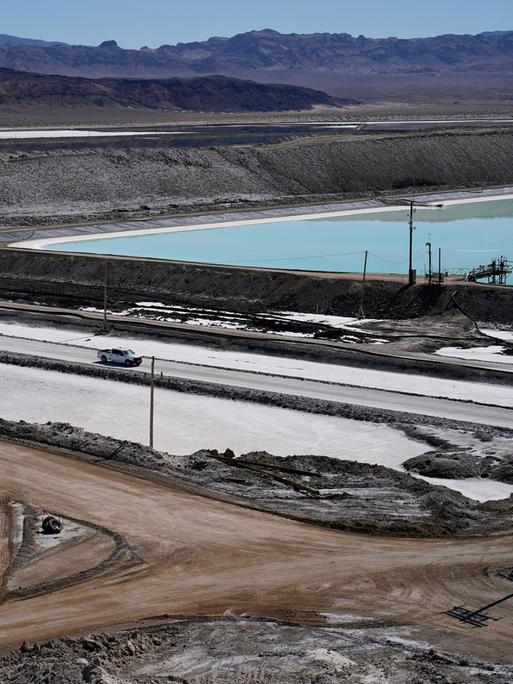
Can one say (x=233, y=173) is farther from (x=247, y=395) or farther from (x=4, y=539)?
(x=4, y=539)

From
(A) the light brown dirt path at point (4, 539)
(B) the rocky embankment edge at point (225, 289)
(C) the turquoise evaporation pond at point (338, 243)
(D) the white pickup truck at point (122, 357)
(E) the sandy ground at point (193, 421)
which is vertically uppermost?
(C) the turquoise evaporation pond at point (338, 243)

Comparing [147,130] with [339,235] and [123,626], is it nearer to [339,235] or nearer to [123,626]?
[339,235]

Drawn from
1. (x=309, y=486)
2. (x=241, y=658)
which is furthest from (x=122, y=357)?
(x=241, y=658)

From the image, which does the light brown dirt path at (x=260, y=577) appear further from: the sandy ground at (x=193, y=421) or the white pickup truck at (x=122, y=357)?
the white pickup truck at (x=122, y=357)

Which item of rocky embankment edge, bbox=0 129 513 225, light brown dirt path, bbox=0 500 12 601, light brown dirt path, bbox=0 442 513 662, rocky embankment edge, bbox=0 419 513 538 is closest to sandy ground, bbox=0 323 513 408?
rocky embankment edge, bbox=0 419 513 538

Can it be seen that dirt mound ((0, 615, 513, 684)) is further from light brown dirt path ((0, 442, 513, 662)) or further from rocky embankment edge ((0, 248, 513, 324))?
rocky embankment edge ((0, 248, 513, 324))

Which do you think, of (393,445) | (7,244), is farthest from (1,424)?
(7,244)

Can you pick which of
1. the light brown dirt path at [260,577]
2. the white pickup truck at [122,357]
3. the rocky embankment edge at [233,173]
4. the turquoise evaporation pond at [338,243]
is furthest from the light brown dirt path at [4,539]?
the rocky embankment edge at [233,173]
